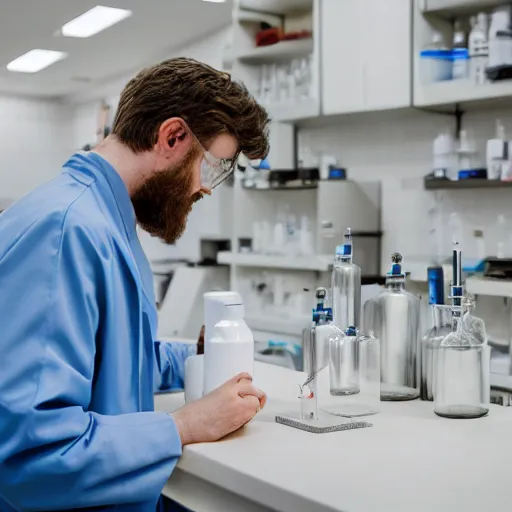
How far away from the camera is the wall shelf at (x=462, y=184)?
3.14 meters

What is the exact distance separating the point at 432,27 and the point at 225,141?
2.25m

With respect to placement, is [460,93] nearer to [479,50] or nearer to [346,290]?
[479,50]

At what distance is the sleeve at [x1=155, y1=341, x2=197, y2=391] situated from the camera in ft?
5.65

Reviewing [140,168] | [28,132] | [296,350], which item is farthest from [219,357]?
[28,132]

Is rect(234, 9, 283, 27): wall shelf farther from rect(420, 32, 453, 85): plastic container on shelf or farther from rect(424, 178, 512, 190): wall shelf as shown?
rect(424, 178, 512, 190): wall shelf

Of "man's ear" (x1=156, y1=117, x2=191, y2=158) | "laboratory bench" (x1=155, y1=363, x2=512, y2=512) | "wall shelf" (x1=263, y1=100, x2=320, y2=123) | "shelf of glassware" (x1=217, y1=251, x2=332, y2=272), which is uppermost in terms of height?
"wall shelf" (x1=263, y1=100, x2=320, y2=123)

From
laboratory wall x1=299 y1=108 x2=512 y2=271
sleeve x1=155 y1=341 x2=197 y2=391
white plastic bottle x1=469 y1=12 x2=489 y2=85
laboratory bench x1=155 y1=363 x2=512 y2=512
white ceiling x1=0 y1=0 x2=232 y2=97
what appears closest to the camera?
laboratory bench x1=155 y1=363 x2=512 y2=512

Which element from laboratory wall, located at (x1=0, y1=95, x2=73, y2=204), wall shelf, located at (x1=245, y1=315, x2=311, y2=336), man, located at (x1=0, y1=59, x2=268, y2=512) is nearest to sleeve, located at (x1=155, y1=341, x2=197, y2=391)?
man, located at (x1=0, y1=59, x2=268, y2=512)

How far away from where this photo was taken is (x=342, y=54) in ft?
12.0

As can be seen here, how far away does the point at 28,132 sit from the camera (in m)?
6.57

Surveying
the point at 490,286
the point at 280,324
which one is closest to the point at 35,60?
the point at 280,324

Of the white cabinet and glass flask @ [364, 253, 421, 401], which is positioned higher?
the white cabinet

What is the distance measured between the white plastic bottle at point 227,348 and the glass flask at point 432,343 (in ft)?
1.28

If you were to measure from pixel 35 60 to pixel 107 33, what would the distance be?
805 mm
